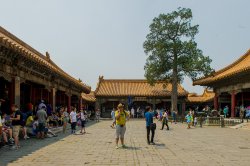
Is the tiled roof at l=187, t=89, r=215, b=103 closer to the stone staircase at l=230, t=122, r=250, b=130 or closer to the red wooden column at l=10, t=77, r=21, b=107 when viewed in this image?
the stone staircase at l=230, t=122, r=250, b=130

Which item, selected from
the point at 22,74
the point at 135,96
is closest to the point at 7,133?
the point at 22,74

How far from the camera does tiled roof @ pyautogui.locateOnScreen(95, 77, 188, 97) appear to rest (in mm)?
47594

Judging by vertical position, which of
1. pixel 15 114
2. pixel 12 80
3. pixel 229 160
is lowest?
pixel 229 160

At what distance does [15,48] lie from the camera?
13.2 m

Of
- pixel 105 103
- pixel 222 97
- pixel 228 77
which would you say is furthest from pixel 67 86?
pixel 105 103

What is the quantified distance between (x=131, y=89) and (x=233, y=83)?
21.7 metres

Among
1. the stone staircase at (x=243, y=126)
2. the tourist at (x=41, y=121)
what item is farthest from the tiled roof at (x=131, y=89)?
the tourist at (x=41, y=121)

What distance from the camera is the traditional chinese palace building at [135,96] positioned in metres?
47.3

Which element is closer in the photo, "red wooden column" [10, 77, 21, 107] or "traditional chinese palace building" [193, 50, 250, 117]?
"red wooden column" [10, 77, 21, 107]

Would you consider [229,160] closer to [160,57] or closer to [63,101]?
[63,101]

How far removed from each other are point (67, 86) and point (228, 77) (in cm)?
1226

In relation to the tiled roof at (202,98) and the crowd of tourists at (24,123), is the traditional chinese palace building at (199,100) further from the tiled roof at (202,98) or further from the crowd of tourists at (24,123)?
the crowd of tourists at (24,123)

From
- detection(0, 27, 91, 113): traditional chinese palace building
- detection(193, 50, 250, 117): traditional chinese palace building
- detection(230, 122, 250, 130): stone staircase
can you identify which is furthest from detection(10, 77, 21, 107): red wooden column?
detection(193, 50, 250, 117): traditional chinese palace building

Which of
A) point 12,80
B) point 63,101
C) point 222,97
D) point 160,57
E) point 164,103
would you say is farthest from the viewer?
point 164,103
